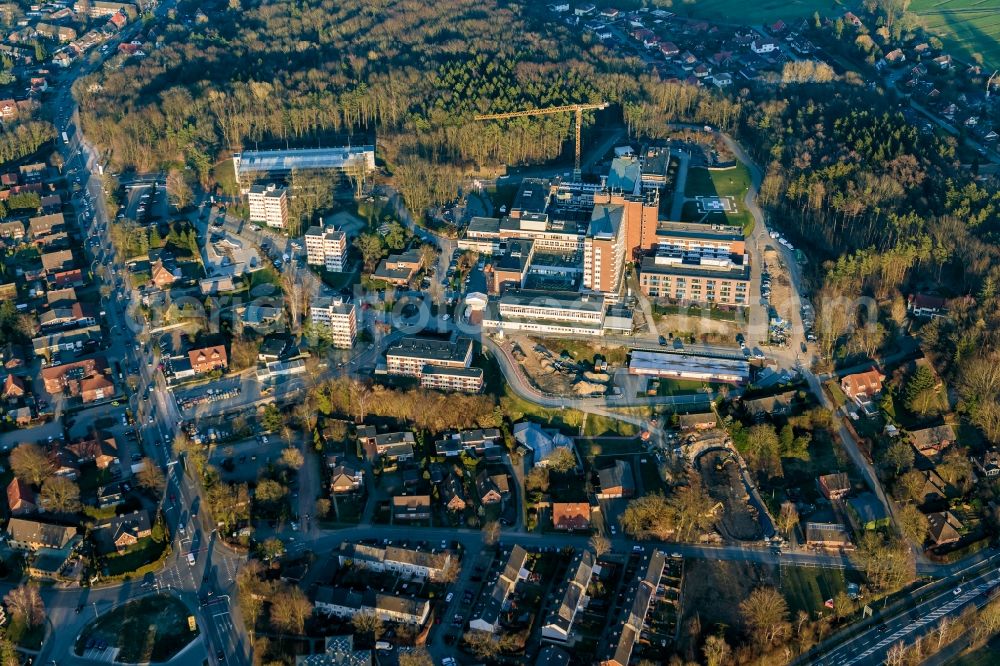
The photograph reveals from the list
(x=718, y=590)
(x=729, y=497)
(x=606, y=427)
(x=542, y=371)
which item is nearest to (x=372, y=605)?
(x=718, y=590)

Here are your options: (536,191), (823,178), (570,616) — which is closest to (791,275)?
(823,178)

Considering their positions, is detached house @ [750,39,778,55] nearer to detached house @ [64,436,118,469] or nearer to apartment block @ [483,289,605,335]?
apartment block @ [483,289,605,335]

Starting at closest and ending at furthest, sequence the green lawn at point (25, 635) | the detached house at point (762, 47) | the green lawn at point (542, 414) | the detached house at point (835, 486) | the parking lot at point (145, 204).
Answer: the green lawn at point (25, 635), the detached house at point (835, 486), the green lawn at point (542, 414), the parking lot at point (145, 204), the detached house at point (762, 47)

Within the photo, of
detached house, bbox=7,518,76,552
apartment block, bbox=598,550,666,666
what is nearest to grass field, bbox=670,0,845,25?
apartment block, bbox=598,550,666,666

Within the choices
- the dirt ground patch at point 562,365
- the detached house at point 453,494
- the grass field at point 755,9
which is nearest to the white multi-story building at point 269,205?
the dirt ground patch at point 562,365

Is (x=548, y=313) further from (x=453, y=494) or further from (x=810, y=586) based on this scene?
(x=810, y=586)

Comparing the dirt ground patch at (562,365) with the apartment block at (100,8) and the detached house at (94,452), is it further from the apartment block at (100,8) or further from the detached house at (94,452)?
the apartment block at (100,8)
